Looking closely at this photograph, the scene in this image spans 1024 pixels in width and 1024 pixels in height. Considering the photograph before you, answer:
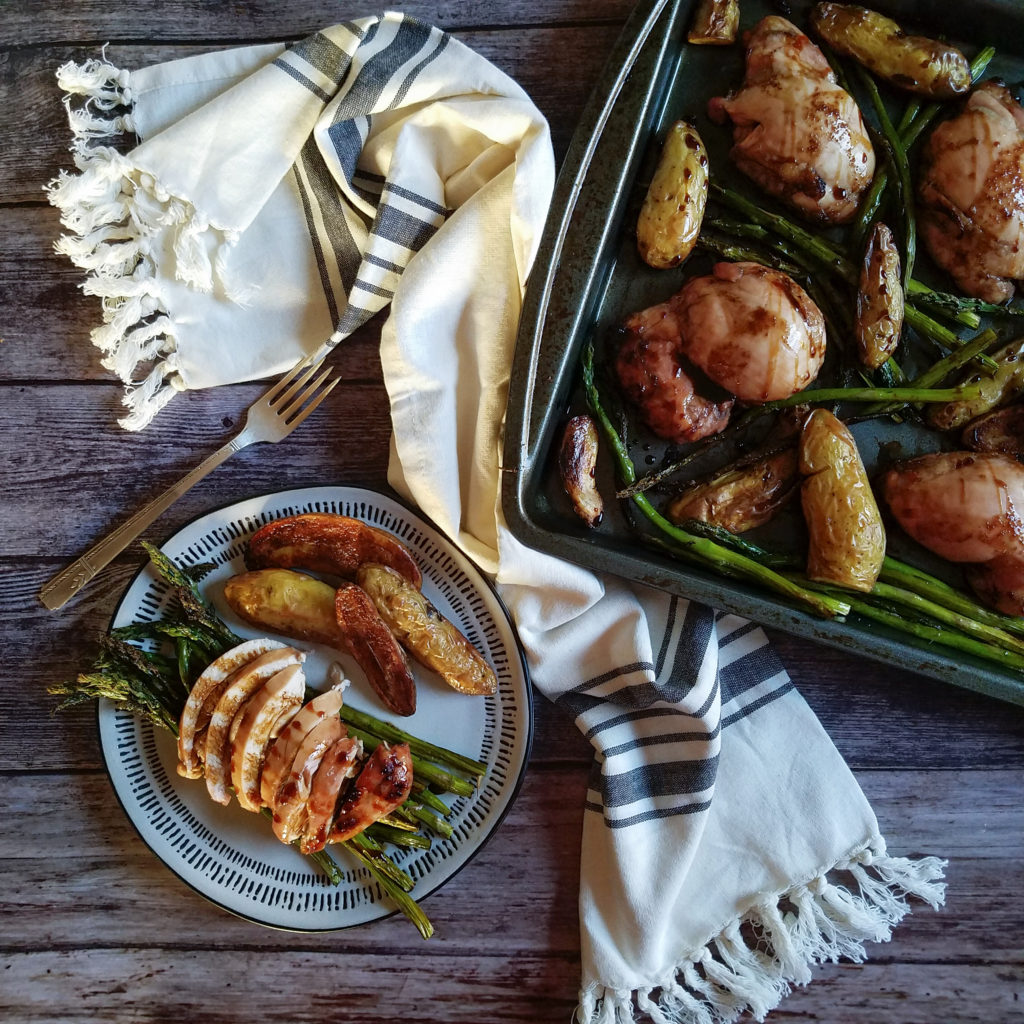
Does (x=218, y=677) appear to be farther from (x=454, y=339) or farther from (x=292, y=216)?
(x=292, y=216)

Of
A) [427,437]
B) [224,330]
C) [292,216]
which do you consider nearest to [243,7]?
[292,216]

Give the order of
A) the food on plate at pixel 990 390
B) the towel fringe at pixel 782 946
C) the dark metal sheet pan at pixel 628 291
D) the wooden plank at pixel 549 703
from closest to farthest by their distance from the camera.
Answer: the dark metal sheet pan at pixel 628 291, the food on plate at pixel 990 390, the towel fringe at pixel 782 946, the wooden plank at pixel 549 703

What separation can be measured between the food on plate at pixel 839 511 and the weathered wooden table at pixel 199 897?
1.17ft

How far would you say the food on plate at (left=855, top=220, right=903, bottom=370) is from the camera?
1.76m

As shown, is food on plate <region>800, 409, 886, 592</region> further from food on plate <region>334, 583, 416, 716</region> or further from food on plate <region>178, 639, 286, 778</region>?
food on plate <region>178, 639, 286, 778</region>

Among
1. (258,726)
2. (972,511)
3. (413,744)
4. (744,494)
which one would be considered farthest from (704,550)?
(258,726)

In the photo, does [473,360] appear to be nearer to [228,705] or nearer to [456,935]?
[228,705]

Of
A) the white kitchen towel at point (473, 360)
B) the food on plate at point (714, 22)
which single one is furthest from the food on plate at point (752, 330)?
the food on plate at point (714, 22)

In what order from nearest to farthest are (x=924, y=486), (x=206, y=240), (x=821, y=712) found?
1. (x=924, y=486)
2. (x=206, y=240)
3. (x=821, y=712)

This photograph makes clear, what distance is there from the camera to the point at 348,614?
180cm

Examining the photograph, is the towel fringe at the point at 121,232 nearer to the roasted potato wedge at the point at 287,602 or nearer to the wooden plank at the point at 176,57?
the wooden plank at the point at 176,57

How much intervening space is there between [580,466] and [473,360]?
35 centimetres

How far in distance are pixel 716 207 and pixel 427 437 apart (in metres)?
0.84

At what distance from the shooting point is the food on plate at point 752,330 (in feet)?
5.67
